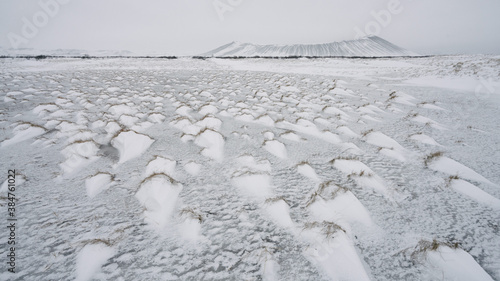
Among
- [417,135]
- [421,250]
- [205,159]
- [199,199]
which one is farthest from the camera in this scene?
[417,135]

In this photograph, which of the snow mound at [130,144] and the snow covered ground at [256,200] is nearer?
the snow covered ground at [256,200]

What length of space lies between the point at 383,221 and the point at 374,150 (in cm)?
177

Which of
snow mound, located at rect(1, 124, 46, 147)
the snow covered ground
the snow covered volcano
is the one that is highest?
the snow covered volcano

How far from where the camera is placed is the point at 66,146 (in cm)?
342

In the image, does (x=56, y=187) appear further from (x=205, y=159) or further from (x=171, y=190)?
(x=205, y=159)

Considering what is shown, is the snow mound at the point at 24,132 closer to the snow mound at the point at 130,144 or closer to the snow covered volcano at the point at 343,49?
the snow mound at the point at 130,144

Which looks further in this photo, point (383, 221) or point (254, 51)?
point (254, 51)

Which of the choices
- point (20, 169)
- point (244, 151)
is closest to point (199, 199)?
point (244, 151)

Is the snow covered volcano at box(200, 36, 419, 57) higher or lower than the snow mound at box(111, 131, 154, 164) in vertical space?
higher

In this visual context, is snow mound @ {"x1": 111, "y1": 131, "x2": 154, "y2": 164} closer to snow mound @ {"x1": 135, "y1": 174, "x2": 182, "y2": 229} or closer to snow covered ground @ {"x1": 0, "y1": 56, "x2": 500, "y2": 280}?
snow covered ground @ {"x1": 0, "y1": 56, "x2": 500, "y2": 280}

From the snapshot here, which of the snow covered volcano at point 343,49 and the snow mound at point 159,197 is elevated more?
the snow covered volcano at point 343,49

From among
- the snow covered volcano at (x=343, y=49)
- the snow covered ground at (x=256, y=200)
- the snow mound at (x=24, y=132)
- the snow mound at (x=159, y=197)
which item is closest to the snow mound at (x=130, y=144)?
the snow covered ground at (x=256, y=200)

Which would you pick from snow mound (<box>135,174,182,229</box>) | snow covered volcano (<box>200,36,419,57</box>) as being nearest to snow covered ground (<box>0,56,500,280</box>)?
snow mound (<box>135,174,182,229</box>)

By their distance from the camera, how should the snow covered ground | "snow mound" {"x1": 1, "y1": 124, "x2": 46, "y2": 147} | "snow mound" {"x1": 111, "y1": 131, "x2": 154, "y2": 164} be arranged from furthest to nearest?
"snow mound" {"x1": 1, "y1": 124, "x2": 46, "y2": 147} → "snow mound" {"x1": 111, "y1": 131, "x2": 154, "y2": 164} → the snow covered ground
